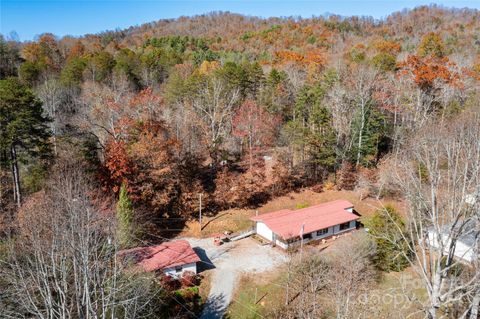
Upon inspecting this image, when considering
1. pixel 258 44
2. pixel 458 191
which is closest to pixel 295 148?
pixel 458 191

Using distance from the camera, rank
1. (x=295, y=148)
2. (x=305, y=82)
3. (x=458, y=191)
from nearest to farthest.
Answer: (x=458, y=191) < (x=295, y=148) < (x=305, y=82)

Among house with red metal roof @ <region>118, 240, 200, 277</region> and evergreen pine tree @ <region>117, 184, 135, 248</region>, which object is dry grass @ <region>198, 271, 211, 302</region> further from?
evergreen pine tree @ <region>117, 184, 135, 248</region>

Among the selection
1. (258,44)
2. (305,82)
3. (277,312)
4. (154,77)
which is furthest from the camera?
(258,44)

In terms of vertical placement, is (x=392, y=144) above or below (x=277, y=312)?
above

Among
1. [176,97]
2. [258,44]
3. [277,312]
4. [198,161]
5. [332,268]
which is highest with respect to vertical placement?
[258,44]

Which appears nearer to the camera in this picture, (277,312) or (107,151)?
(277,312)

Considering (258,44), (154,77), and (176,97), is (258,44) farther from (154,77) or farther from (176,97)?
(176,97)

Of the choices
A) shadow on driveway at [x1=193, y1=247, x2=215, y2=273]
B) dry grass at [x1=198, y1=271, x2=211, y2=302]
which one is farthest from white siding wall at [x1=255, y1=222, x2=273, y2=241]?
dry grass at [x1=198, y1=271, x2=211, y2=302]

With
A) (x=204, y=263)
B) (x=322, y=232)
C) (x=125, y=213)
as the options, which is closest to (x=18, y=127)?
(x=125, y=213)
